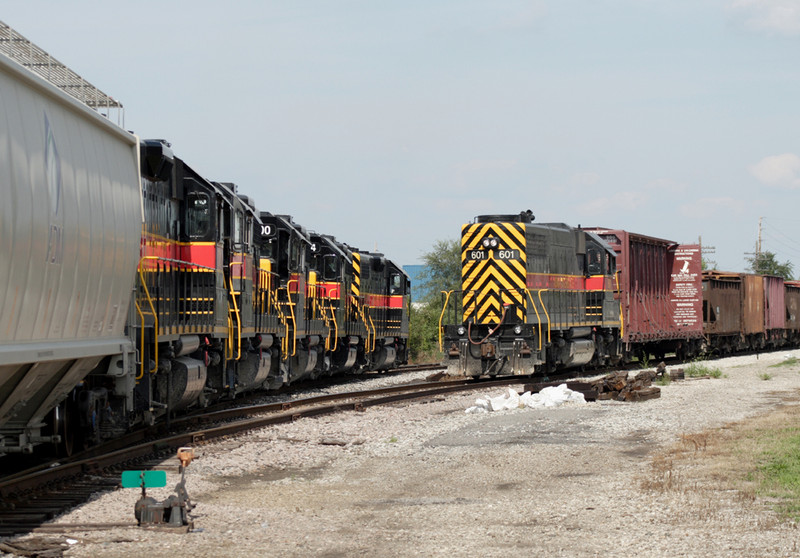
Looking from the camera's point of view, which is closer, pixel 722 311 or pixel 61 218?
pixel 61 218

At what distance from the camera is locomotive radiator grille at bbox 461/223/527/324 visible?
24.4m

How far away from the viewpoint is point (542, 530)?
7695 millimetres

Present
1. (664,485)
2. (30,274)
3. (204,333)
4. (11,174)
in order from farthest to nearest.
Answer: (204,333)
(664,485)
(30,274)
(11,174)

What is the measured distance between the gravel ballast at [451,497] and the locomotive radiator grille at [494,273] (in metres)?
8.28

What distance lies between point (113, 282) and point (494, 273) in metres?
15.6

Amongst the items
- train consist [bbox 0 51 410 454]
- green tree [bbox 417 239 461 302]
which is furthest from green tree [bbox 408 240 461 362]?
train consist [bbox 0 51 410 454]

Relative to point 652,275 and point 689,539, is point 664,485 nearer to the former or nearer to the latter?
point 689,539

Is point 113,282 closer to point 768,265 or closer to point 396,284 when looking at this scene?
point 396,284

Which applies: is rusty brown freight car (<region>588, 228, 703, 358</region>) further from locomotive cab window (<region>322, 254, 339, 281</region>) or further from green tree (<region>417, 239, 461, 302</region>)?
green tree (<region>417, 239, 461, 302</region>)

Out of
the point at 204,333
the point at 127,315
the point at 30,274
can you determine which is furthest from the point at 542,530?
the point at 204,333

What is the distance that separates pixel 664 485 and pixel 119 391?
5.47 meters

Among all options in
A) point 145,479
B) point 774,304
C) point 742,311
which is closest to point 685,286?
point 742,311

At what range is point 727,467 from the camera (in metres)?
10.5

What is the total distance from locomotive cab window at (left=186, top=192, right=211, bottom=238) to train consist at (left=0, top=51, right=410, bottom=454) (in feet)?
0.06
